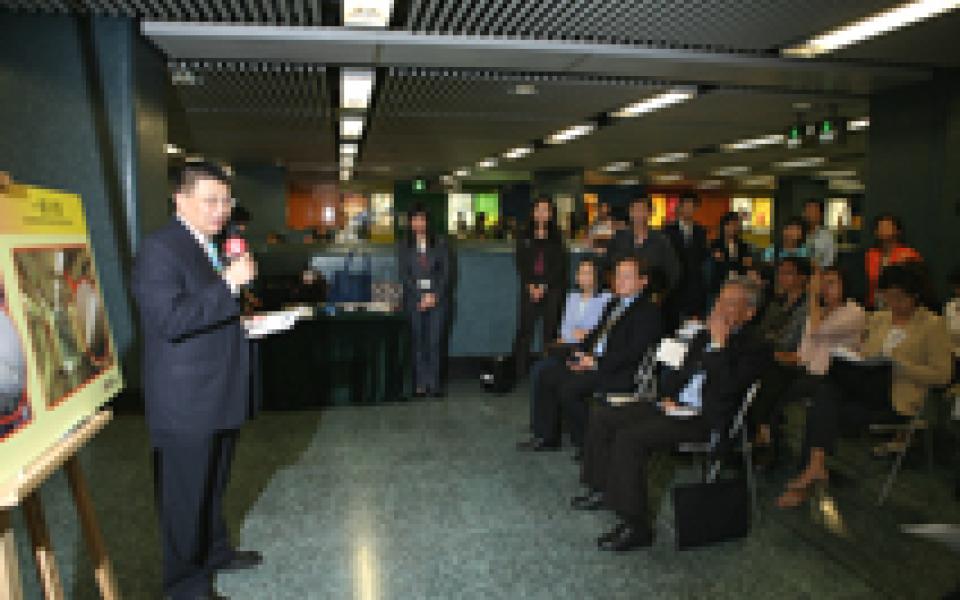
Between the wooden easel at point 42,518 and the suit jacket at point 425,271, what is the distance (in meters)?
3.60

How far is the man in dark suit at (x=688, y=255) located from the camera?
5.90m

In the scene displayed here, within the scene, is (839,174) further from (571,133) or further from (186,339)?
(186,339)

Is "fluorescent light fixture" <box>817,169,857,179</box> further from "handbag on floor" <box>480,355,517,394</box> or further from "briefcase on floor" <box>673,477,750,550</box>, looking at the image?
"briefcase on floor" <box>673,477,750,550</box>

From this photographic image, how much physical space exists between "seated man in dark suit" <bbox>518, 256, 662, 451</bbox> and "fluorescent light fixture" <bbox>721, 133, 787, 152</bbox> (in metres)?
7.65

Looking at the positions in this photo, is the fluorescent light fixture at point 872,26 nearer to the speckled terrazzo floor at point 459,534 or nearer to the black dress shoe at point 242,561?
the speckled terrazzo floor at point 459,534

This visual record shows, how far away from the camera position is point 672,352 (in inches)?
132

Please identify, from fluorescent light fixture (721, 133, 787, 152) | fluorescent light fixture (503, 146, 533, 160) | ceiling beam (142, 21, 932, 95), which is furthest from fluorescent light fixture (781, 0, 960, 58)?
fluorescent light fixture (503, 146, 533, 160)

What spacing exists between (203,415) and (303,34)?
3526mm

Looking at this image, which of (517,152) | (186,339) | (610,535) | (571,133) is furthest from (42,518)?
(517,152)

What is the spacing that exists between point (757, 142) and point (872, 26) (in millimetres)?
6780

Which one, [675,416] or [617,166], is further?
[617,166]

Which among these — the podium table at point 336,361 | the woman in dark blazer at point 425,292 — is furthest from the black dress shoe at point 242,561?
the woman in dark blazer at point 425,292

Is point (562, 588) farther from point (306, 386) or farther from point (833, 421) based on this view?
point (306, 386)

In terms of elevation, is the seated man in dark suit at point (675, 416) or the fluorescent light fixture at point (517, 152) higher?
the fluorescent light fixture at point (517, 152)
